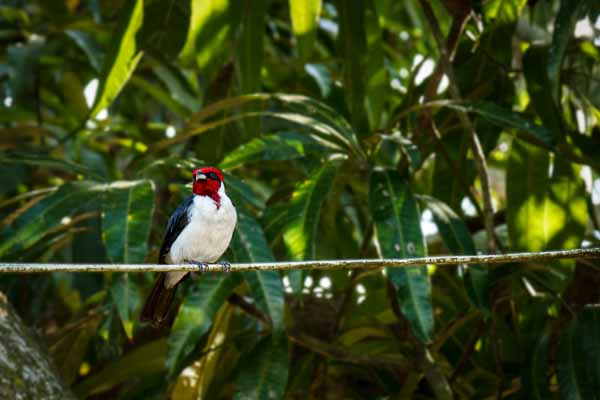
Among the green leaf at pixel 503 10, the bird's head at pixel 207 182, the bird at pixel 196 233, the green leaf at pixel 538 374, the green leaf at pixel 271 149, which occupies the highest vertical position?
the green leaf at pixel 503 10

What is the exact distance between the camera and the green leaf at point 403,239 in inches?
137

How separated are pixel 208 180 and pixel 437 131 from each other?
1.46 m

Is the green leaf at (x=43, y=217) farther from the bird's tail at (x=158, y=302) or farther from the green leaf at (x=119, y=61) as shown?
the green leaf at (x=119, y=61)

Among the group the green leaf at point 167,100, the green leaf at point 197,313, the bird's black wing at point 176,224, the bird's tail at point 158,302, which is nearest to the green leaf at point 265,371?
the green leaf at point 197,313

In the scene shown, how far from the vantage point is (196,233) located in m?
3.55

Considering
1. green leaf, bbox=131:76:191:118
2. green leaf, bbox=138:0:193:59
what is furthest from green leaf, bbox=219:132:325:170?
green leaf, bbox=131:76:191:118

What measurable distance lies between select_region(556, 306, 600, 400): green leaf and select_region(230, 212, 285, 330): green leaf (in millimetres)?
1150

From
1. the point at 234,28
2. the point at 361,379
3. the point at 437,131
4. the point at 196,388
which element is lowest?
the point at 361,379

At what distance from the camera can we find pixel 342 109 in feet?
16.4

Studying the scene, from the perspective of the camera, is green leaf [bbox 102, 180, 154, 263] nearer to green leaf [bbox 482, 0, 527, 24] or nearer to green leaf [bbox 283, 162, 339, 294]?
green leaf [bbox 283, 162, 339, 294]

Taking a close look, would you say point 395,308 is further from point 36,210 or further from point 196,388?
point 36,210

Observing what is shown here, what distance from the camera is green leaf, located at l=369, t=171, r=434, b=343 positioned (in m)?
3.48

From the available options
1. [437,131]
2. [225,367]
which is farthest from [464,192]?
[225,367]

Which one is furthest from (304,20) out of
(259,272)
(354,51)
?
(259,272)
